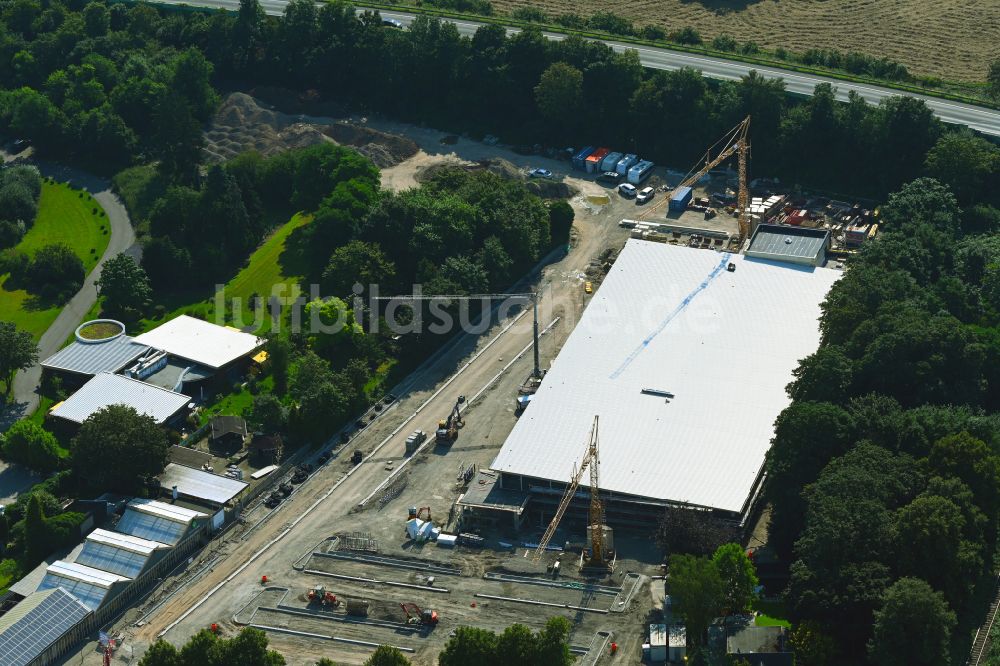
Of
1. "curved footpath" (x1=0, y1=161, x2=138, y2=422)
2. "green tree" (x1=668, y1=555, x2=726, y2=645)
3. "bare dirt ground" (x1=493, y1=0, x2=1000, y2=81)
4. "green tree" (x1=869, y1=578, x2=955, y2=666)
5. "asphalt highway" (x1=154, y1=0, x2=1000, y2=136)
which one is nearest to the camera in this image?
"green tree" (x1=869, y1=578, x2=955, y2=666)

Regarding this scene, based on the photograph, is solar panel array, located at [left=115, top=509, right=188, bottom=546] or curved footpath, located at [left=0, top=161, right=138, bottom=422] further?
curved footpath, located at [left=0, top=161, right=138, bottom=422]

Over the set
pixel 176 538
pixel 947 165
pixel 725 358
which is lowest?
pixel 176 538

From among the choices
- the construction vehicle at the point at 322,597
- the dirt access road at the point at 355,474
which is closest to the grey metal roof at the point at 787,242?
the dirt access road at the point at 355,474

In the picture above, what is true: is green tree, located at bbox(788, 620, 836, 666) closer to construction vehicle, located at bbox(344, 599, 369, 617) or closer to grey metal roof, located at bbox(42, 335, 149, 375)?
construction vehicle, located at bbox(344, 599, 369, 617)

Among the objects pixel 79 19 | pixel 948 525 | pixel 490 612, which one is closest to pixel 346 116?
pixel 79 19

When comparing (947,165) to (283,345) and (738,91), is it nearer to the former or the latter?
(738,91)

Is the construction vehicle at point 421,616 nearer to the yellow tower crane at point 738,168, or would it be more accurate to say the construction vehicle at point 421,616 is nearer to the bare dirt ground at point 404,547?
the bare dirt ground at point 404,547

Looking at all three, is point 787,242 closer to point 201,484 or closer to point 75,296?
point 201,484

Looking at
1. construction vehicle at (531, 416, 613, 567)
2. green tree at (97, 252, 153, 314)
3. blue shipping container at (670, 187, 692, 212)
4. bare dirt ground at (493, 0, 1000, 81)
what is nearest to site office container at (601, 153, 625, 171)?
blue shipping container at (670, 187, 692, 212)

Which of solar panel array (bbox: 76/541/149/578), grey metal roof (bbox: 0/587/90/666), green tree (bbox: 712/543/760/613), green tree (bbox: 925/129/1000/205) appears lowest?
grey metal roof (bbox: 0/587/90/666)
